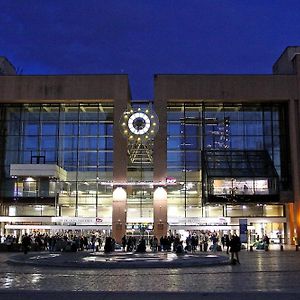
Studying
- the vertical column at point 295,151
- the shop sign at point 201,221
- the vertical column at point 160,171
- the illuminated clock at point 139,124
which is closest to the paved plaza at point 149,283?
the illuminated clock at point 139,124

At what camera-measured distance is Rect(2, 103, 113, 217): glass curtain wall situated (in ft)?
225

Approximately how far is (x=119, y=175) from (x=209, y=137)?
12471mm

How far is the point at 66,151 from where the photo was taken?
70000 mm

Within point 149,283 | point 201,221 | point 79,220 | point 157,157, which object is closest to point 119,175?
point 157,157

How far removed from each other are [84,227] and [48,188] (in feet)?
22.0

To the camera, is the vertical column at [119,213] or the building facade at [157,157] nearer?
the vertical column at [119,213]

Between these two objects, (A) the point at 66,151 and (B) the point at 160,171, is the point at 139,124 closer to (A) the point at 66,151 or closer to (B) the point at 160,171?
(B) the point at 160,171

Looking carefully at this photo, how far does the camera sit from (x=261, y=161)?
67.9 meters

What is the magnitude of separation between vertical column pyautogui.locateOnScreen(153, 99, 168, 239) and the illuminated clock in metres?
4.60

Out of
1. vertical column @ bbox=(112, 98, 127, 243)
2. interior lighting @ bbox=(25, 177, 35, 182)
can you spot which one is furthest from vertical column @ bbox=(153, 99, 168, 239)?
interior lighting @ bbox=(25, 177, 35, 182)

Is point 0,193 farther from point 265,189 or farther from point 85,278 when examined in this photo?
point 85,278

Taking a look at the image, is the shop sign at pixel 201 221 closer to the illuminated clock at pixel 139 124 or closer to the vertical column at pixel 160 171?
the vertical column at pixel 160 171

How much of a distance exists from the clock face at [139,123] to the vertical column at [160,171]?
553cm

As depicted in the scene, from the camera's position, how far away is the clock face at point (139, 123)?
61775 mm
